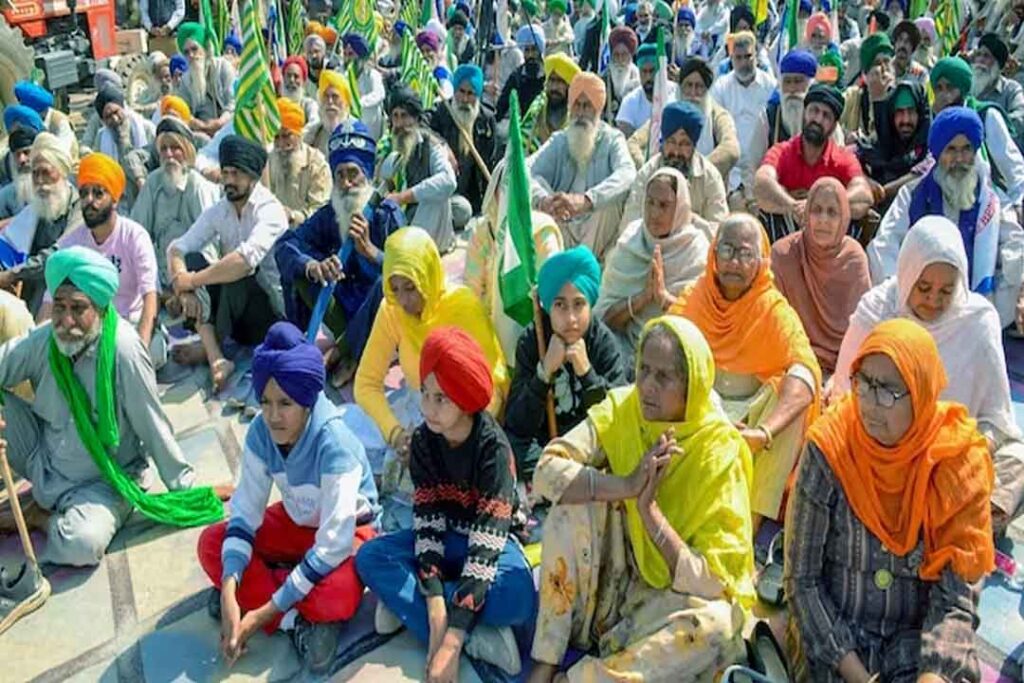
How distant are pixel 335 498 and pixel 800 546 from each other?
60.0 inches

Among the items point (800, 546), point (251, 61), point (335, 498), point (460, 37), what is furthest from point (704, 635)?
point (460, 37)

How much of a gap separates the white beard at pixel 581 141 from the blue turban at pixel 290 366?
3170 millimetres

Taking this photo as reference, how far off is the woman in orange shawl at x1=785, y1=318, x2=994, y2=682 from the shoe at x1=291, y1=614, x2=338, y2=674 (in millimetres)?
1523

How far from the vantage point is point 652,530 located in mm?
2910

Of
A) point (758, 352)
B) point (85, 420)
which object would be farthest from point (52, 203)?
point (758, 352)

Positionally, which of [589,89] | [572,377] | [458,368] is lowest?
[572,377]

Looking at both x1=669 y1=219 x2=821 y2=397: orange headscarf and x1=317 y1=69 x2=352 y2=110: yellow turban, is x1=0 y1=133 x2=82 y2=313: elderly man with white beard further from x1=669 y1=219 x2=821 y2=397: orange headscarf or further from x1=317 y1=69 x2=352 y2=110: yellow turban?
x1=669 y1=219 x2=821 y2=397: orange headscarf

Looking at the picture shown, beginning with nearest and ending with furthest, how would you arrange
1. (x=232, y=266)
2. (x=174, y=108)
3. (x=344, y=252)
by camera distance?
(x=344, y=252) → (x=232, y=266) → (x=174, y=108)

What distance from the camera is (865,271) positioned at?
469 centimetres

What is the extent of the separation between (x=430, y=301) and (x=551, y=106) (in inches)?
148

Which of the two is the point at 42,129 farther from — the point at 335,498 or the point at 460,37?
the point at 460,37

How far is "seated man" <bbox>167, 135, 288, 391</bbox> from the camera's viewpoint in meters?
5.54

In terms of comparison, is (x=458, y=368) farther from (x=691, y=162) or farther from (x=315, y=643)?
(x=691, y=162)

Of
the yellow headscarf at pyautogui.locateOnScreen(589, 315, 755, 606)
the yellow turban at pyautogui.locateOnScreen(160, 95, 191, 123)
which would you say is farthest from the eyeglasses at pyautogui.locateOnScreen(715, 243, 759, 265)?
the yellow turban at pyautogui.locateOnScreen(160, 95, 191, 123)
